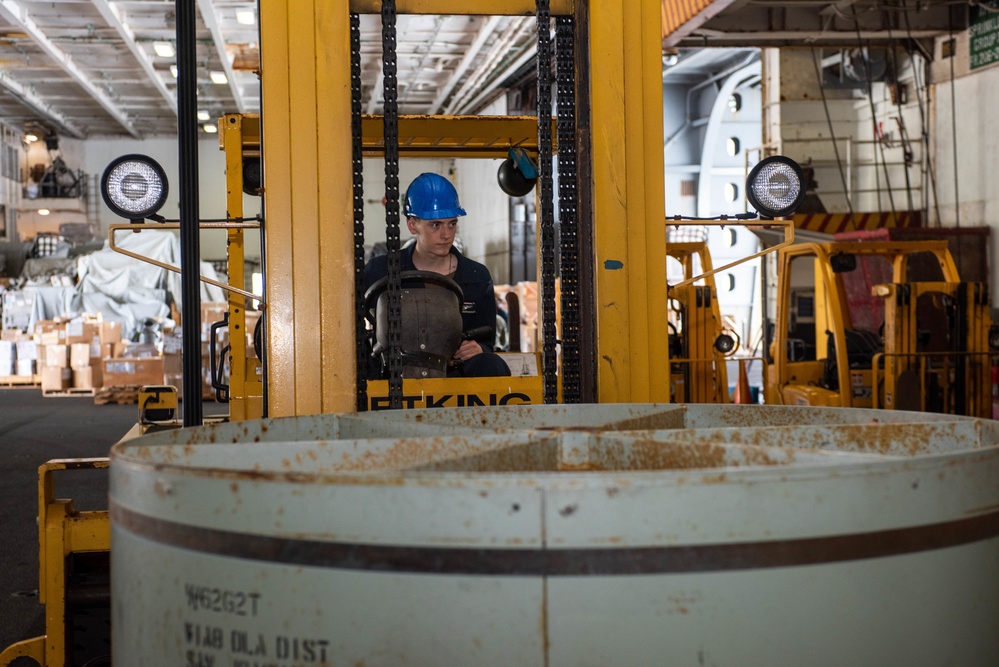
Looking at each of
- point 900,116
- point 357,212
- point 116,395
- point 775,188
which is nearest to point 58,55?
point 116,395

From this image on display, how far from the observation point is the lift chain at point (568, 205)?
3262 millimetres

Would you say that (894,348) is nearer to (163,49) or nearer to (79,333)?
(79,333)

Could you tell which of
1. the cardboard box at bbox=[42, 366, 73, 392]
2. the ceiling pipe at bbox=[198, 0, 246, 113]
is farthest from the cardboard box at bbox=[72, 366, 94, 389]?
the ceiling pipe at bbox=[198, 0, 246, 113]

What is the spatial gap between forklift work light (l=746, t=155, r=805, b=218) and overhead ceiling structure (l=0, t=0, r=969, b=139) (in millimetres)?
7233

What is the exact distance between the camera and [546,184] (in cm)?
316

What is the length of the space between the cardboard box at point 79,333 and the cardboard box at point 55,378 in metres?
0.52

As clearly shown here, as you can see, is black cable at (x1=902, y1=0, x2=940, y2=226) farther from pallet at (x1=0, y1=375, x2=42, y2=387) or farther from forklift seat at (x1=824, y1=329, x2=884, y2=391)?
pallet at (x1=0, y1=375, x2=42, y2=387)

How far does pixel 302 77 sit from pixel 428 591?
1934 millimetres

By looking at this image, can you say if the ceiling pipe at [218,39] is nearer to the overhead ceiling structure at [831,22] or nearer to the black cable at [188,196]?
the overhead ceiling structure at [831,22]

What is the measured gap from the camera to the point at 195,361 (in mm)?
2504

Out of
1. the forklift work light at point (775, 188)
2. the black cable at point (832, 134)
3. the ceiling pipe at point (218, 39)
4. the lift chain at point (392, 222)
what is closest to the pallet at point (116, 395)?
the ceiling pipe at point (218, 39)

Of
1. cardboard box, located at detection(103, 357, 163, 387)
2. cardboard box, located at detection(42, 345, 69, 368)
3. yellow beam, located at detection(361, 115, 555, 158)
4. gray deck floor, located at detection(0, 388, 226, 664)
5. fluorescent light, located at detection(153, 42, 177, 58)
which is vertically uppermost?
fluorescent light, located at detection(153, 42, 177, 58)

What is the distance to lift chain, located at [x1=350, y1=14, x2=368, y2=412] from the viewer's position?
10.3 feet

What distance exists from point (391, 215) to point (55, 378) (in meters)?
15.0
